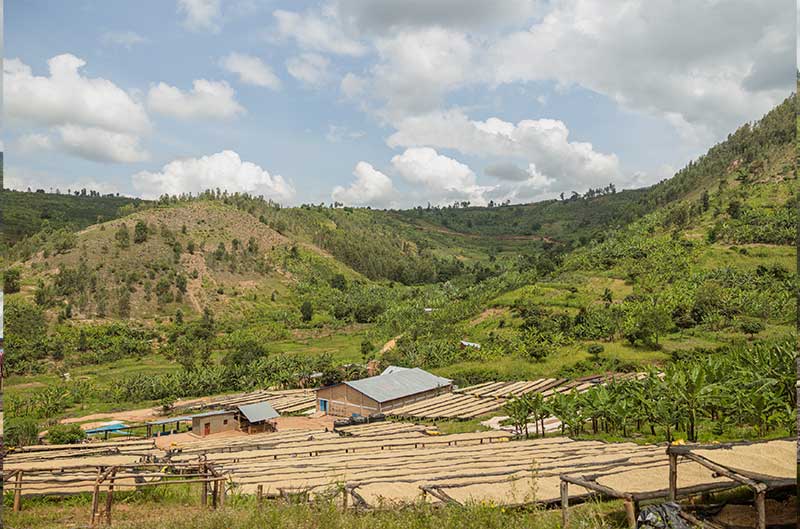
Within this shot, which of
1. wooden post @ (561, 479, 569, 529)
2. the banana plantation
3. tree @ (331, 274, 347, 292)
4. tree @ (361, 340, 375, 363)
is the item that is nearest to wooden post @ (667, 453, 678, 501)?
wooden post @ (561, 479, 569, 529)

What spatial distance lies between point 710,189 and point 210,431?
86009 millimetres

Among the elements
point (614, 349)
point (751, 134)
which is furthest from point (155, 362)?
point (751, 134)

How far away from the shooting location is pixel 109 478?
8.66 meters

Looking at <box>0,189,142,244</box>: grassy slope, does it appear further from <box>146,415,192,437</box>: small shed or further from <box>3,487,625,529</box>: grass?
<box>3,487,625,529</box>: grass

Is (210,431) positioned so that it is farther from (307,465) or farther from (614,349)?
(614,349)

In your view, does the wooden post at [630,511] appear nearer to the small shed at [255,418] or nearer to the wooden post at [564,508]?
the wooden post at [564,508]

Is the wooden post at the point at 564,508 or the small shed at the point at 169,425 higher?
the wooden post at the point at 564,508

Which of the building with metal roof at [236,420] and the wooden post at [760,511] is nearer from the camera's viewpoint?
the wooden post at [760,511]

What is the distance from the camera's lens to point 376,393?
3816 cm

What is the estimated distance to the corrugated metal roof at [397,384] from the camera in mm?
38156

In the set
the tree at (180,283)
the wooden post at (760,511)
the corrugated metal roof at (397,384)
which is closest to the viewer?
the wooden post at (760,511)

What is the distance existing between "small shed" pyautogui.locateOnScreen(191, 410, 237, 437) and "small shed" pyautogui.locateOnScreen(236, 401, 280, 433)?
463 mm

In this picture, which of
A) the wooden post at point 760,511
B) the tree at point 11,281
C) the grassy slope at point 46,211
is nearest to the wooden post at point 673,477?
the wooden post at point 760,511

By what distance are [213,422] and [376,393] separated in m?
11.4
